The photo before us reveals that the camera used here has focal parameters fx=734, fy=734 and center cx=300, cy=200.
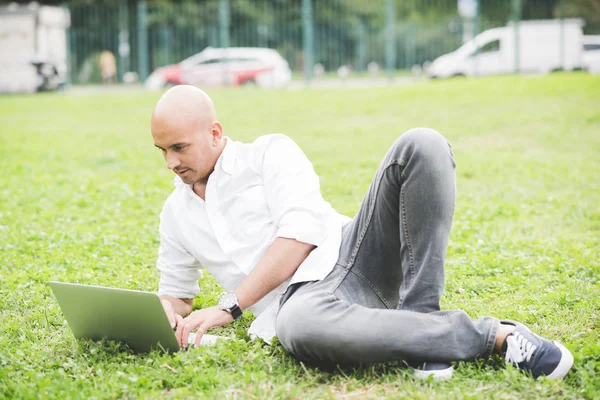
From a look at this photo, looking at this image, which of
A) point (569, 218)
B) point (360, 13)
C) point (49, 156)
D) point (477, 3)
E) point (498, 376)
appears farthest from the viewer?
point (360, 13)

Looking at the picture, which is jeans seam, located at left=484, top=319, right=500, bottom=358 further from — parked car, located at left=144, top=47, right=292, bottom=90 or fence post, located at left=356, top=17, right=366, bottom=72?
fence post, located at left=356, top=17, right=366, bottom=72

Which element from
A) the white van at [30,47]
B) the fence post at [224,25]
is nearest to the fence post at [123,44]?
the white van at [30,47]

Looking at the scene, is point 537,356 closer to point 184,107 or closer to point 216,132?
point 216,132

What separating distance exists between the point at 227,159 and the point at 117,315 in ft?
3.01

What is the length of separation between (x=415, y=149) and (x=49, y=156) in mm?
8617

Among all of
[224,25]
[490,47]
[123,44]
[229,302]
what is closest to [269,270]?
[229,302]

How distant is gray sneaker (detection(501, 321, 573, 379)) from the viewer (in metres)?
3.13

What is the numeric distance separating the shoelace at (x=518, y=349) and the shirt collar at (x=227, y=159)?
1.53m

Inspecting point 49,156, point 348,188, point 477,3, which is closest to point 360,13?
point 477,3

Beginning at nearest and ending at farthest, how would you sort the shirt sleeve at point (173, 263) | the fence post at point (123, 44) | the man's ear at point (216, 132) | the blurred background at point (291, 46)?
the man's ear at point (216, 132) < the shirt sleeve at point (173, 263) < the blurred background at point (291, 46) < the fence post at point (123, 44)

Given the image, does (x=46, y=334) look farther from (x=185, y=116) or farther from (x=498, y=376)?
(x=498, y=376)

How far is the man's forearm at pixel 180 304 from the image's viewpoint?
3.93 meters

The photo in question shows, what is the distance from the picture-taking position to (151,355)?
3.53m

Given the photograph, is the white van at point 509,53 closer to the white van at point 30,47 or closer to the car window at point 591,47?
the car window at point 591,47
